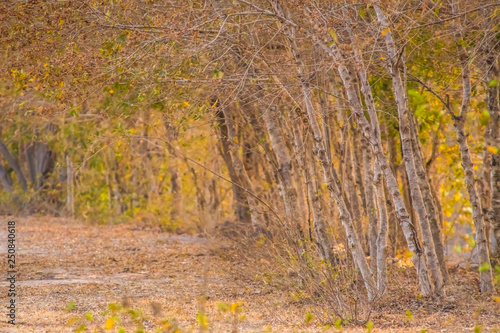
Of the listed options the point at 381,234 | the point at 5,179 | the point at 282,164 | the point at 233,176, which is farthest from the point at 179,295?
the point at 5,179

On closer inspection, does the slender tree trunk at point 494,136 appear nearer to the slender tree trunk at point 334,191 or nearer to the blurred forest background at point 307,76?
the blurred forest background at point 307,76

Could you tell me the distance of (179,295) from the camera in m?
9.34

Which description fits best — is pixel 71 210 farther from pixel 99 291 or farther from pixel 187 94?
pixel 187 94

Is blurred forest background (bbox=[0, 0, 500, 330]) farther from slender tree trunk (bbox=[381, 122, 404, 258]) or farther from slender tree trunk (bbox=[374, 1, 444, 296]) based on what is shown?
slender tree trunk (bbox=[381, 122, 404, 258])

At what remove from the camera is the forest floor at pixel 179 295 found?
21.9 feet

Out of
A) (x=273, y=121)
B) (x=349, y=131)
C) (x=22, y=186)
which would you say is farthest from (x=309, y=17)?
(x=22, y=186)

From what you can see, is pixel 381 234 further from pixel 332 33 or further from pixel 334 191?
pixel 332 33

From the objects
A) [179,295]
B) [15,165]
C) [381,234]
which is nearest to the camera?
[381,234]

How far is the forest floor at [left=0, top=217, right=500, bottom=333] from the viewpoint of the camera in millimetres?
6684

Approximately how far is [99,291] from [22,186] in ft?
64.2

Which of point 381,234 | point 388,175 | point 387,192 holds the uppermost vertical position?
point 388,175

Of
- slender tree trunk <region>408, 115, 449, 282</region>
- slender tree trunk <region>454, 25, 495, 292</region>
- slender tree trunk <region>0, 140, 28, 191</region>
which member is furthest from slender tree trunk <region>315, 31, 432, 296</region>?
slender tree trunk <region>0, 140, 28, 191</region>

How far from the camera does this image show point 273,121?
10.1 m


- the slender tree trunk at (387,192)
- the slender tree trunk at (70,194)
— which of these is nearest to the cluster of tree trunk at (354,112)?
the slender tree trunk at (387,192)
